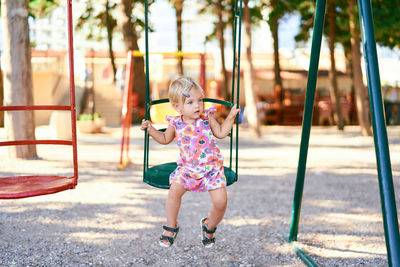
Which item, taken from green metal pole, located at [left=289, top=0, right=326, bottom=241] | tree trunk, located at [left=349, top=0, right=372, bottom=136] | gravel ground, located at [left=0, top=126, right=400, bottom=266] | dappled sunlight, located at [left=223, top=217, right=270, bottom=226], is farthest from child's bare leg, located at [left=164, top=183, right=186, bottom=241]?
tree trunk, located at [left=349, top=0, right=372, bottom=136]

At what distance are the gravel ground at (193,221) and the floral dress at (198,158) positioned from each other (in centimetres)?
102

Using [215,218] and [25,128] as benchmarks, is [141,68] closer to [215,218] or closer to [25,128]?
[25,128]

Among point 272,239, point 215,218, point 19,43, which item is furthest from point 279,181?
point 19,43

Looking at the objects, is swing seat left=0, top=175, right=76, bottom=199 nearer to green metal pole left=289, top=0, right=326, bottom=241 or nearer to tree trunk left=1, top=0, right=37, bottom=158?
green metal pole left=289, top=0, right=326, bottom=241

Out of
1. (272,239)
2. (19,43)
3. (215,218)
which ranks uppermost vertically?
(19,43)

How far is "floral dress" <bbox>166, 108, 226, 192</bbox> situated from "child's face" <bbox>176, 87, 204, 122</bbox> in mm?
106

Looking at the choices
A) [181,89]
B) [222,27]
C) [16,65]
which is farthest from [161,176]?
[222,27]

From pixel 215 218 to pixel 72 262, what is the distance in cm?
130

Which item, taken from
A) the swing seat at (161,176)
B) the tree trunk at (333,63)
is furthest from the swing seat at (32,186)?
the tree trunk at (333,63)

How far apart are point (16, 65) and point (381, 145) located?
6.05 meters

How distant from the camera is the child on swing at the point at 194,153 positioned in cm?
226

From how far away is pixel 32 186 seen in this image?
2510 mm

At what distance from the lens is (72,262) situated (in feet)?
10.2

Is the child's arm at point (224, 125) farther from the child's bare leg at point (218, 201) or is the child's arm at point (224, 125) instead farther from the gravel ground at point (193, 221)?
the gravel ground at point (193, 221)
